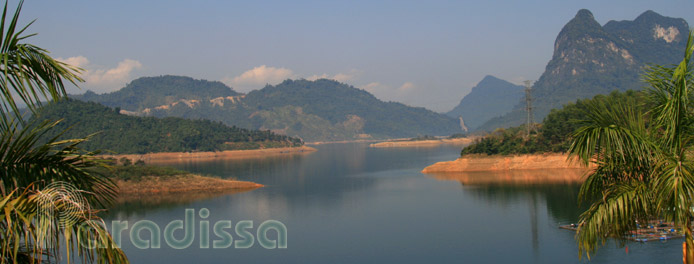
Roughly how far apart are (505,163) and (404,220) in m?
29.9

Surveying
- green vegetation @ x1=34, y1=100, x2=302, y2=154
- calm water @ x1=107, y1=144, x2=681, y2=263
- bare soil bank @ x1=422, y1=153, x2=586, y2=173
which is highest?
green vegetation @ x1=34, y1=100, x2=302, y2=154

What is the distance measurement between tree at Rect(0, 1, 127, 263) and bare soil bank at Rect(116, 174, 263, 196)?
1950 inches

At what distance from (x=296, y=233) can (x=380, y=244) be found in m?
5.89

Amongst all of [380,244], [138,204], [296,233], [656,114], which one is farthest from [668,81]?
[138,204]

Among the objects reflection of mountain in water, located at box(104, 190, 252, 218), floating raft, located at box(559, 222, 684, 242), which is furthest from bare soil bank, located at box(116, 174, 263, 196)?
floating raft, located at box(559, 222, 684, 242)

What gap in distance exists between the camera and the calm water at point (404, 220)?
26.6m

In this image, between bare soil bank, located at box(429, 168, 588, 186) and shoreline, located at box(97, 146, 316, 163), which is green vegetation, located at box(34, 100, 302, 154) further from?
bare soil bank, located at box(429, 168, 588, 186)

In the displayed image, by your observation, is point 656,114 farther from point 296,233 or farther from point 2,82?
point 296,233

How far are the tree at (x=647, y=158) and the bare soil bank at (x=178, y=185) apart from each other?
49.3 metres

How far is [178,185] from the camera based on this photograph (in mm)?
54594

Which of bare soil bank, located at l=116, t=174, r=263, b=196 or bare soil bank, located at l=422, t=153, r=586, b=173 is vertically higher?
bare soil bank, located at l=422, t=153, r=586, b=173

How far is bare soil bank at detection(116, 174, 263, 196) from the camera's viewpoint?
5284 centimetres

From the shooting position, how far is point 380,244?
29.7 meters

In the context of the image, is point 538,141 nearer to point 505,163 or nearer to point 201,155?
point 505,163
